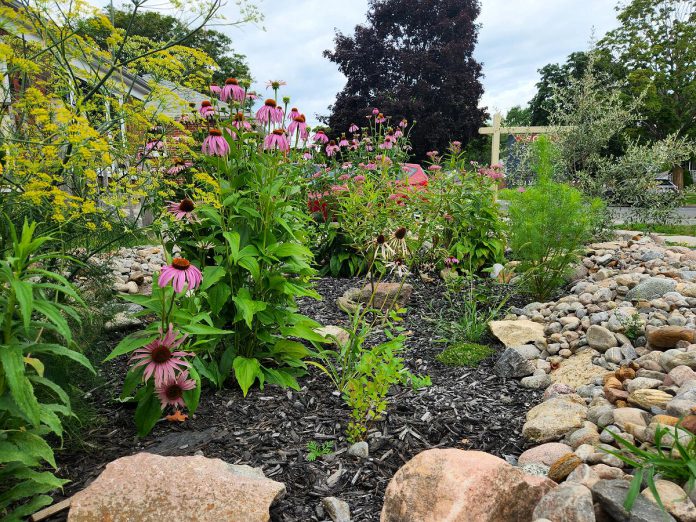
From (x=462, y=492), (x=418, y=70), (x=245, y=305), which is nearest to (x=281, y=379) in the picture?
(x=245, y=305)

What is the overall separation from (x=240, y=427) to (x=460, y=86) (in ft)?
66.1

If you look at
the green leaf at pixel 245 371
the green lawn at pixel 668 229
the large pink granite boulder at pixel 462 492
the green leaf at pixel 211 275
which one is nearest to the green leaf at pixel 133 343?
the green leaf at pixel 211 275

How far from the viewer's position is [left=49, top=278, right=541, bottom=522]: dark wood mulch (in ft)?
7.09

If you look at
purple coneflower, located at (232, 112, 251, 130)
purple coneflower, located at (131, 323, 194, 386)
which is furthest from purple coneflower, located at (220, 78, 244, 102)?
purple coneflower, located at (131, 323, 194, 386)

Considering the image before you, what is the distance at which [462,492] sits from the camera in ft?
5.96

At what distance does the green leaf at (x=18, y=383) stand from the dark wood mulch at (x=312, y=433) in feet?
2.74

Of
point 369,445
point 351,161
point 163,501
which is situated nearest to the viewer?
point 163,501

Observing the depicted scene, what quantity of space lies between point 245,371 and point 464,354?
1585 mm

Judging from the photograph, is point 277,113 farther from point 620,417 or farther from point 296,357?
point 620,417

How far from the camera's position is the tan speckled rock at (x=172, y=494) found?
1.79 metres

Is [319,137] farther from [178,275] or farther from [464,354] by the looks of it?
[178,275]

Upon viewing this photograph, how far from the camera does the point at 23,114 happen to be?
2.94m

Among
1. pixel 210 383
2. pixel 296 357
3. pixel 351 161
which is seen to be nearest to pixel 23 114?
pixel 210 383

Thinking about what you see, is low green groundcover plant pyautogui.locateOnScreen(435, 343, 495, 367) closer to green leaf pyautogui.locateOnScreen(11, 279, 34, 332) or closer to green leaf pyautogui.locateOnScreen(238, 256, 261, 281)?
green leaf pyautogui.locateOnScreen(238, 256, 261, 281)
